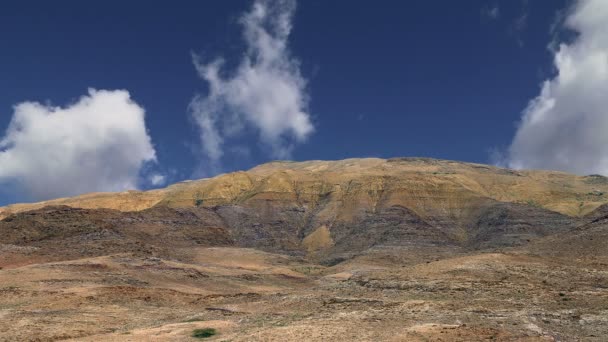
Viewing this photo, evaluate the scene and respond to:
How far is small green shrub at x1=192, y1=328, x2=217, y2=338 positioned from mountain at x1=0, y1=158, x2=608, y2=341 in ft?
1.91

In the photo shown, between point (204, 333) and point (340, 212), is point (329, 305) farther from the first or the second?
point (340, 212)

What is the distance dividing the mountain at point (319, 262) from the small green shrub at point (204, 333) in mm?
581

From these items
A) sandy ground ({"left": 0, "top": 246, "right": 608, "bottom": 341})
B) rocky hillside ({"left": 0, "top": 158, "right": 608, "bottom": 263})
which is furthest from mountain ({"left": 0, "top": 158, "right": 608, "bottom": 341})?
rocky hillside ({"left": 0, "top": 158, "right": 608, "bottom": 263})

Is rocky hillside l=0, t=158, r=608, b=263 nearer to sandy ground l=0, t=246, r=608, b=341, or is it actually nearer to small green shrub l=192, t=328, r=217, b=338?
sandy ground l=0, t=246, r=608, b=341

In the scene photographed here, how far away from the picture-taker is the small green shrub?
92.5 feet

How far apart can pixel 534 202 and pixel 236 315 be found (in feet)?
382

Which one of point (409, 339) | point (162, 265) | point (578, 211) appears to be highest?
point (578, 211)

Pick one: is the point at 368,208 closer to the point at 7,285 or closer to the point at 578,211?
the point at 578,211

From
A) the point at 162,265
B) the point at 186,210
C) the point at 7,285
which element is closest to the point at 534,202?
the point at 186,210

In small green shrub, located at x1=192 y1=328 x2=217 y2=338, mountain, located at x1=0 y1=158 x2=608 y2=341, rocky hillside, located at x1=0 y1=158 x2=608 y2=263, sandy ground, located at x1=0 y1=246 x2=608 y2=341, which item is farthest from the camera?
rocky hillside, located at x1=0 y1=158 x2=608 y2=263

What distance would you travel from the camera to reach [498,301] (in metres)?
33.9

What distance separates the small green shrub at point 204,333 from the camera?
2819 cm

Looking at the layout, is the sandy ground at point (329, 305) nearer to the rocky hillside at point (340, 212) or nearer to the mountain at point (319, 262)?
the mountain at point (319, 262)

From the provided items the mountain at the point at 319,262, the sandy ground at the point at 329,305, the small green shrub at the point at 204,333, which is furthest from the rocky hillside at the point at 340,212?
the small green shrub at the point at 204,333
